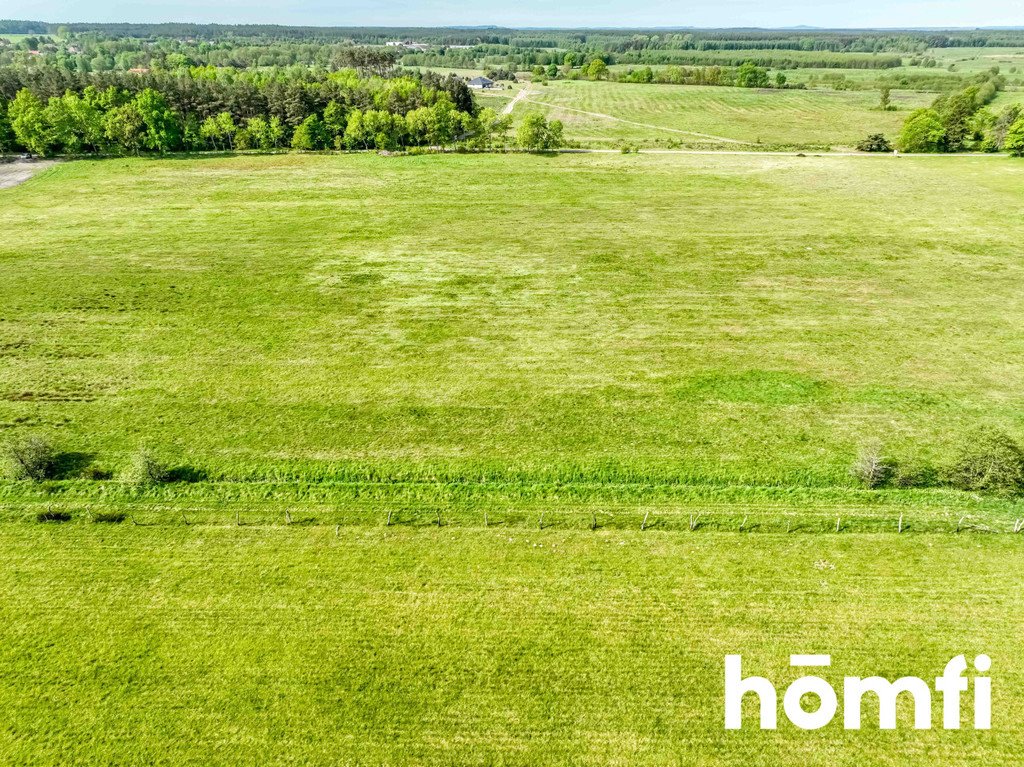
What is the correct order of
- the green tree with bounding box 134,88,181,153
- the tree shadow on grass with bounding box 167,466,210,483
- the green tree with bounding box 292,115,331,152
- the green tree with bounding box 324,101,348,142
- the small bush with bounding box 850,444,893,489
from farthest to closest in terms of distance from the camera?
1. the green tree with bounding box 324,101,348,142
2. the green tree with bounding box 292,115,331,152
3. the green tree with bounding box 134,88,181,153
4. the tree shadow on grass with bounding box 167,466,210,483
5. the small bush with bounding box 850,444,893,489

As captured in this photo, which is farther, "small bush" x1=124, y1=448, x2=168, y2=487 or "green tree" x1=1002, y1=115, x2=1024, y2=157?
"green tree" x1=1002, y1=115, x2=1024, y2=157

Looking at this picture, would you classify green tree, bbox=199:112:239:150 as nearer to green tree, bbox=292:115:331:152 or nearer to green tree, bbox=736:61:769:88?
green tree, bbox=292:115:331:152

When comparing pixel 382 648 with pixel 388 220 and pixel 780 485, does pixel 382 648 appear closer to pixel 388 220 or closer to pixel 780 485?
pixel 780 485

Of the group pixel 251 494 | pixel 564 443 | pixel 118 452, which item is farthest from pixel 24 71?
pixel 564 443

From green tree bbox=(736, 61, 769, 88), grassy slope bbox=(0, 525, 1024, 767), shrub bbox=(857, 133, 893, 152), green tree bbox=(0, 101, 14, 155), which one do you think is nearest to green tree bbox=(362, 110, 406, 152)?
green tree bbox=(0, 101, 14, 155)

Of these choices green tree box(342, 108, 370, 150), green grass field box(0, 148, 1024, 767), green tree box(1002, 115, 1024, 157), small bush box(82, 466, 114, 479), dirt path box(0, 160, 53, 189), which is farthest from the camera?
green tree box(342, 108, 370, 150)

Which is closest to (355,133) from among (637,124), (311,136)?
(311,136)

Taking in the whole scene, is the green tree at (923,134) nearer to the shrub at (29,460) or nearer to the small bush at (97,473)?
the small bush at (97,473)

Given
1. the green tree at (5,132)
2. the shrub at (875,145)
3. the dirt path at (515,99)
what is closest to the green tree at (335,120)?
the dirt path at (515,99)
